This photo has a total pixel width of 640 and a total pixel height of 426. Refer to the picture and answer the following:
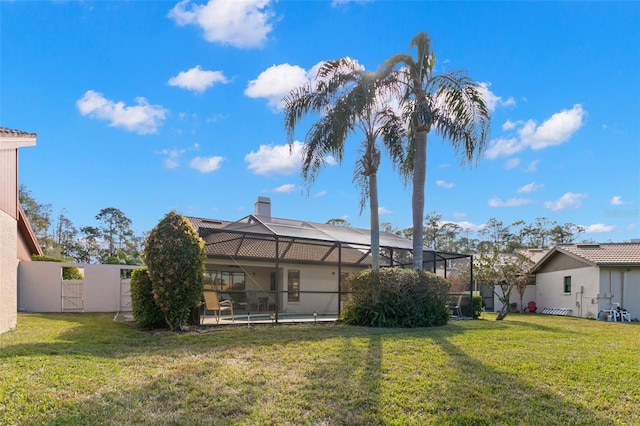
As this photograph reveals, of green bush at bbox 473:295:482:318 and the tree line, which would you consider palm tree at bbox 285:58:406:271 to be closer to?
green bush at bbox 473:295:482:318

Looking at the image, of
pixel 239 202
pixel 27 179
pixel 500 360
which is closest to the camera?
pixel 500 360

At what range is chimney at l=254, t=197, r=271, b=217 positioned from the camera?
18.9 metres

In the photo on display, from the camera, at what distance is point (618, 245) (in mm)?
20719

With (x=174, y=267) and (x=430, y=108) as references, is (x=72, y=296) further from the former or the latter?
(x=430, y=108)

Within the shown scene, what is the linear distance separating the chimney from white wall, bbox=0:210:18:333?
9634 mm

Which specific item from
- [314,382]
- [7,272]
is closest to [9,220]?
[7,272]

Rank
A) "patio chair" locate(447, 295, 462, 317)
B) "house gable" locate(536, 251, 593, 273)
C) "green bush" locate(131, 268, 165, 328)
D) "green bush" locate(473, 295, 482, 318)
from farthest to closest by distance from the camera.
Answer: "house gable" locate(536, 251, 593, 273) → "green bush" locate(473, 295, 482, 318) → "patio chair" locate(447, 295, 462, 317) → "green bush" locate(131, 268, 165, 328)

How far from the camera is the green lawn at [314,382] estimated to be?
13.8 ft

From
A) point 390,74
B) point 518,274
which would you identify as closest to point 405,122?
point 390,74

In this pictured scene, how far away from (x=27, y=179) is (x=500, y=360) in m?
36.7

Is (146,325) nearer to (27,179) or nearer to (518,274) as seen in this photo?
(518,274)

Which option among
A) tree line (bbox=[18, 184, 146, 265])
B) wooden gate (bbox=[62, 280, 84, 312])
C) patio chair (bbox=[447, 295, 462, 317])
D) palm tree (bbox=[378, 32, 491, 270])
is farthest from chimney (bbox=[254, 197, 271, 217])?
tree line (bbox=[18, 184, 146, 265])

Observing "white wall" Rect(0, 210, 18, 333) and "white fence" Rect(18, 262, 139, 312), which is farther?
"white fence" Rect(18, 262, 139, 312)

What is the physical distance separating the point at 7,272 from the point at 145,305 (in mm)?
3077
